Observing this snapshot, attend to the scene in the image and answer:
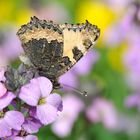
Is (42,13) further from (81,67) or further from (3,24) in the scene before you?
(81,67)

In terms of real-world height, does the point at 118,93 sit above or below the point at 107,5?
below

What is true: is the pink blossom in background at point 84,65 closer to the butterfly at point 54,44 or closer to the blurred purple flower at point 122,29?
the blurred purple flower at point 122,29

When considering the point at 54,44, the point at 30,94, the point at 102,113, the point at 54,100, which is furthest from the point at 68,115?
the point at 30,94

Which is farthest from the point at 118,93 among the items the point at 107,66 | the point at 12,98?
the point at 12,98

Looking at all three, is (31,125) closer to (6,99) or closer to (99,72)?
(6,99)

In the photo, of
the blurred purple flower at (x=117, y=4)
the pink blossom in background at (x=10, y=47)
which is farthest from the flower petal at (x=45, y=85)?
the pink blossom in background at (x=10, y=47)

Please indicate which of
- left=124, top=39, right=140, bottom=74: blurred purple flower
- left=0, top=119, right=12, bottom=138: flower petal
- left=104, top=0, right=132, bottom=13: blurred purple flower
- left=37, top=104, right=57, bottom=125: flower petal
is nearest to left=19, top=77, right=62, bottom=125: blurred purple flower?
left=37, top=104, right=57, bottom=125: flower petal

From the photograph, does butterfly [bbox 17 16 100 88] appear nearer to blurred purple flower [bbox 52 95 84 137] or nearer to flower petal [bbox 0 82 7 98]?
flower petal [bbox 0 82 7 98]
